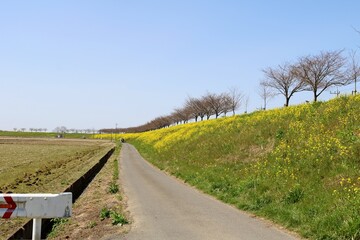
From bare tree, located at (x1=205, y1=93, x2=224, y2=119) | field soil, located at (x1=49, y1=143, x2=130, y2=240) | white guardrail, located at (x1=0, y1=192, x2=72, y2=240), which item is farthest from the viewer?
bare tree, located at (x1=205, y1=93, x2=224, y2=119)

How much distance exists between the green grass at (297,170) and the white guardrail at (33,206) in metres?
5.96

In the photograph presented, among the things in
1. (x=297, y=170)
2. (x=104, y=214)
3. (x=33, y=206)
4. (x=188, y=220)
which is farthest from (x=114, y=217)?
(x=297, y=170)

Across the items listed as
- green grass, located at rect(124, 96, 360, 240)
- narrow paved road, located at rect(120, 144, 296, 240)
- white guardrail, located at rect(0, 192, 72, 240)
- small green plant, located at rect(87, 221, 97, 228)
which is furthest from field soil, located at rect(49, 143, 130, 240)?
green grass, located at rect(124, 96, 360, 240)

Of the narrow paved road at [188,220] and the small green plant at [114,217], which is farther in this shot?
the small green plant at [114,217]

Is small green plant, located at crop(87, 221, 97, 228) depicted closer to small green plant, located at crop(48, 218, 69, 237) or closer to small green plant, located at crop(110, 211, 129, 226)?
small green plant, located at crop(110, 211, 129, 226)

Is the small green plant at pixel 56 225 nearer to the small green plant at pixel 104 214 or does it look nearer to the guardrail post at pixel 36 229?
the small green plant at pixel 104 214

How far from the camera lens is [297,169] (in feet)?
49.2

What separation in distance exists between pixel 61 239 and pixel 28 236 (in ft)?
3.00

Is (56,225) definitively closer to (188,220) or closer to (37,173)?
(188,220)

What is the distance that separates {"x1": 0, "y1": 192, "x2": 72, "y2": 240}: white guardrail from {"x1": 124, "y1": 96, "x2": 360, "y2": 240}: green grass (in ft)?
19.6

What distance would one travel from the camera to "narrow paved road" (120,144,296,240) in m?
9.52

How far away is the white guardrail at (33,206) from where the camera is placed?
6543 mm

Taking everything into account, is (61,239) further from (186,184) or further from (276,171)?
(186,184)

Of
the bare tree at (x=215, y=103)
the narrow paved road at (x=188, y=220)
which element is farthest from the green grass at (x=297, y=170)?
the bare tree at (x=215, y=103)
